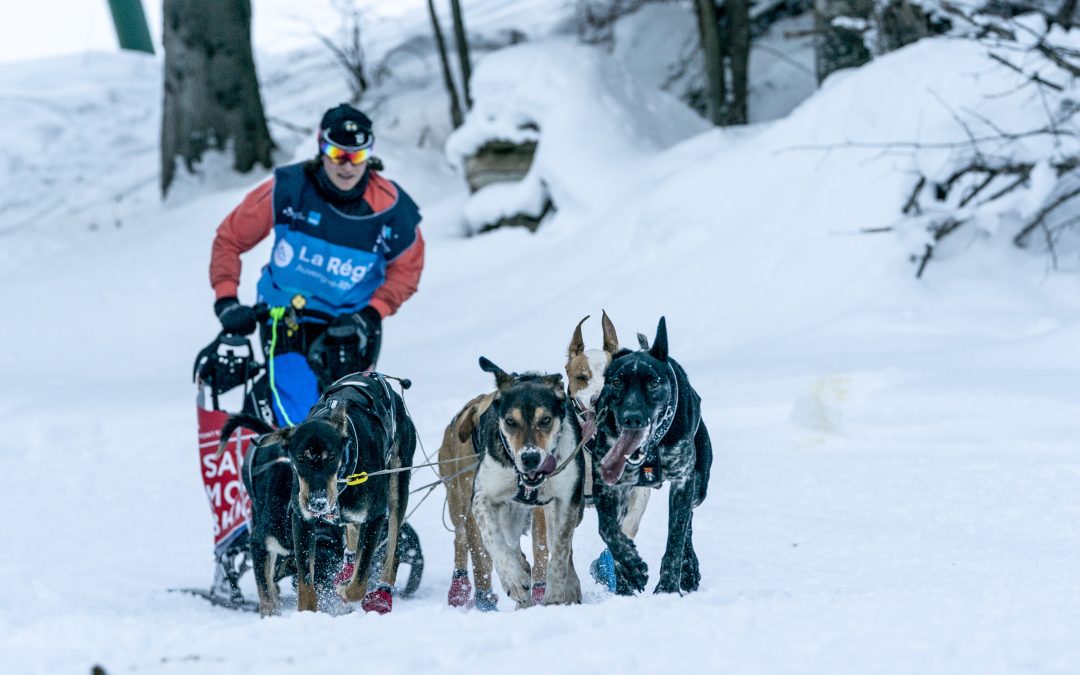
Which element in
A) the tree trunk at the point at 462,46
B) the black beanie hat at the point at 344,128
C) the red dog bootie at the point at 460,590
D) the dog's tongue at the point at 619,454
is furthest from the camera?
the tree trunk at the point at 462,46

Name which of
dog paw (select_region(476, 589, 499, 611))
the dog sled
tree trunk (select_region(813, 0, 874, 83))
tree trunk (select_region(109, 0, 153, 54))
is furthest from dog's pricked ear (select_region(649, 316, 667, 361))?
tree trunk (select_region(109, 0, 153, 54))

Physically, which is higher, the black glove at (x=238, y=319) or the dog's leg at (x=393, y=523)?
the black glove at (x=238, y=319)

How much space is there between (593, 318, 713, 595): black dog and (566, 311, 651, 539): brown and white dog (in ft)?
0.62

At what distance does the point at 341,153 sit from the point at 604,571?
5.98 feet

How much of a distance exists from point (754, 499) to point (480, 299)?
4.98 meters

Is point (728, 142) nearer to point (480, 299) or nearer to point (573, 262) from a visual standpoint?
point (573, 262)

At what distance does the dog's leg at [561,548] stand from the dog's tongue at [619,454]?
0.22 meters

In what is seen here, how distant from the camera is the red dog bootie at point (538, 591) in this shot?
403 cm

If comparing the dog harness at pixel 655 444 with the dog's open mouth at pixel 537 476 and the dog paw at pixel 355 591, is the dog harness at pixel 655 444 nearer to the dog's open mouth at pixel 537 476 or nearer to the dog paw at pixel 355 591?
the dog's open mouth at pixel 537 476

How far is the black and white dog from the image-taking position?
3.73 m

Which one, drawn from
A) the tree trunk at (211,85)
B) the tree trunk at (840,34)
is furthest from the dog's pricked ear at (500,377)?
the tree trunk at (211,85)

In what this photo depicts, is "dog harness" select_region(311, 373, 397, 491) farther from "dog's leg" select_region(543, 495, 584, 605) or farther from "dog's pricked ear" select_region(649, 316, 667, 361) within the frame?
"dog's pricked ear" select_region(649, 316, 667, 361)

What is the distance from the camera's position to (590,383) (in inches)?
165

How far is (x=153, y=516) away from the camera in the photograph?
6.66 metres
